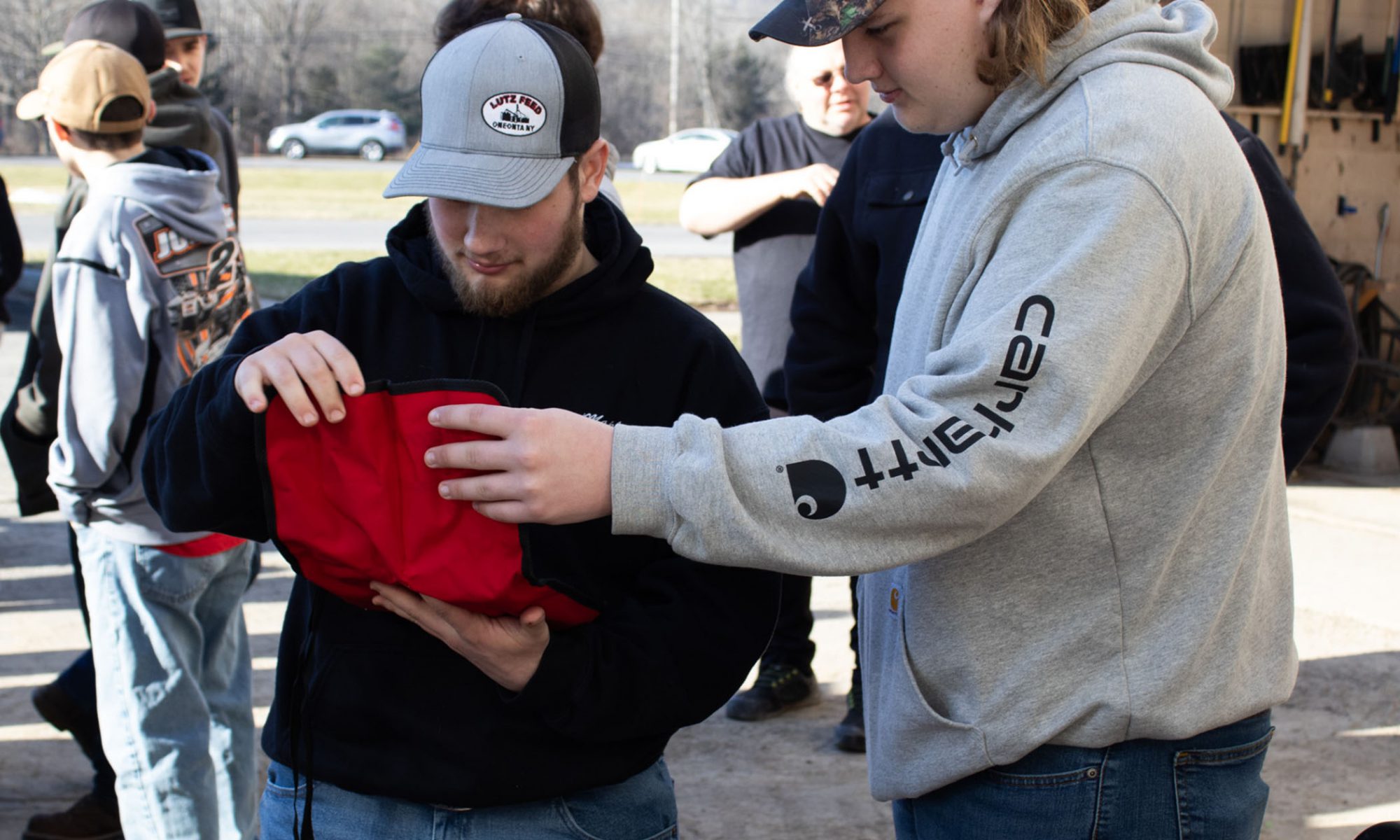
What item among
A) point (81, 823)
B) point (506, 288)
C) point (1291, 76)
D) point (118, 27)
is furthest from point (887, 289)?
point (1291, 76)

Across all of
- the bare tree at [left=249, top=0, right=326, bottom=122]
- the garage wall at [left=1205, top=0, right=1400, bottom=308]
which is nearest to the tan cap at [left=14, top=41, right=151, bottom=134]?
the garage wall at [left=1205, top=0, right=1400, bottom=308]

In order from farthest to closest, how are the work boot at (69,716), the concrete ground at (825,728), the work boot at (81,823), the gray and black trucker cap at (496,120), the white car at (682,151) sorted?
the white car at (682,151), the concrete ground at (825,728), the work boot at (69,716), the work boot at (81,823), the gray and black trucker cap at (496,120)

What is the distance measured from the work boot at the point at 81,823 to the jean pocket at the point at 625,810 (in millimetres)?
2299

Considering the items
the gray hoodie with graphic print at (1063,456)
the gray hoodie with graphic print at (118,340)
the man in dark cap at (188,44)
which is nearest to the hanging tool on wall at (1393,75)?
the man in dark cap at (188,44)

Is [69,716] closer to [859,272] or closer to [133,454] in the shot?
[133,454]

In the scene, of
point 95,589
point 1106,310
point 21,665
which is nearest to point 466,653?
point 1106,310

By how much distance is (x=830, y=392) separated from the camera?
3.49 m

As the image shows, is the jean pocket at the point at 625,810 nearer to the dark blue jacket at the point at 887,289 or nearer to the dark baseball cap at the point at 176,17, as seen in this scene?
the dark blue jacket at the point at 887,289

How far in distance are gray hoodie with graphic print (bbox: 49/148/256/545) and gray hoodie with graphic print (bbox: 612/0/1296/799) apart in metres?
2.07

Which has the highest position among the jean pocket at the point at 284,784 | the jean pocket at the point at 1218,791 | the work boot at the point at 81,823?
the jean pocket at the point at 1218,791

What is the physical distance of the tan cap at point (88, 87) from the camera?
3.24m

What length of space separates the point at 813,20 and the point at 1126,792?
102 cm

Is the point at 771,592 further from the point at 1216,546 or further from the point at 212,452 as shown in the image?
the point at 212,452

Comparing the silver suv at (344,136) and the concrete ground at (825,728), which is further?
the silver suv at (344,136)
